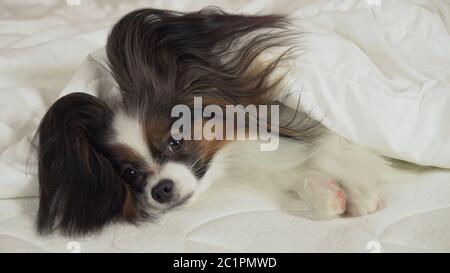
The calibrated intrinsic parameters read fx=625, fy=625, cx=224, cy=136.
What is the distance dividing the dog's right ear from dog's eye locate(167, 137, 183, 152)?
17cm

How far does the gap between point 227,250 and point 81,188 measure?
457mm

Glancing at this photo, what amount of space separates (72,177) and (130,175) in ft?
0.51

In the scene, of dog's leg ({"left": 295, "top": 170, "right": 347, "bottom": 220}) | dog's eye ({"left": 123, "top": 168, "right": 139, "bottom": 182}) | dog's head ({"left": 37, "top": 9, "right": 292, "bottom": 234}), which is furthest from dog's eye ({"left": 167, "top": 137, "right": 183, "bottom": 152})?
dog's leg ({"left": 295, "top": 170, "right": 347, "bottom": 220})

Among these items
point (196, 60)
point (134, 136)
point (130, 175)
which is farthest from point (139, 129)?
point (196, 60)

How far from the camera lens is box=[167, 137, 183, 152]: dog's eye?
1686mm

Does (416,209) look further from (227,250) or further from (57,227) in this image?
(57,227)

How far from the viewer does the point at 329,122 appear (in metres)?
1.79

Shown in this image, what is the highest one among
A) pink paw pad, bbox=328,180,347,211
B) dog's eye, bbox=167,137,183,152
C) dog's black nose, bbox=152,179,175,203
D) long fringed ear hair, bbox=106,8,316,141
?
long fringed ear hair, bbox=106,8,316,141

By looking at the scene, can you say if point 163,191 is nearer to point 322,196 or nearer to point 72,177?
point 72,177

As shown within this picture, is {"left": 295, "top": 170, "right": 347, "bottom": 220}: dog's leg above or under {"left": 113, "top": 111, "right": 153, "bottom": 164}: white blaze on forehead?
under

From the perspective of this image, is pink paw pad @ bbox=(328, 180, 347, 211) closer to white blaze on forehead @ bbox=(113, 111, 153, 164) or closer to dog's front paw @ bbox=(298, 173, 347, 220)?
dog's front paw @ bbox=(298, 173, 347, 220)

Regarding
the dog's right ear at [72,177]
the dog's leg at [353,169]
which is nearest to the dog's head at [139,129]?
the dog's right ear at [72,177]

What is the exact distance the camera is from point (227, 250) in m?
1.49

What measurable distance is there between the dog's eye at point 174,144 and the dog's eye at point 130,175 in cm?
12
